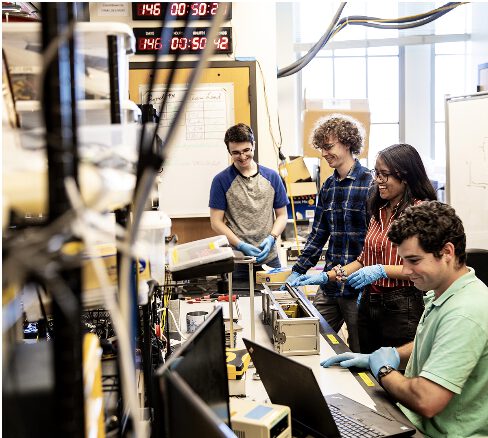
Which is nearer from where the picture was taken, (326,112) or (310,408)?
(310,408)

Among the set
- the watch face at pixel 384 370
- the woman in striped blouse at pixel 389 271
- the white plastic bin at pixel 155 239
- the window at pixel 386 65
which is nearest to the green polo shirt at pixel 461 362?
the watch face at pixel 384 370

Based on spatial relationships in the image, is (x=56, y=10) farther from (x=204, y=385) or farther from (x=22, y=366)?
(x=204, y=385)

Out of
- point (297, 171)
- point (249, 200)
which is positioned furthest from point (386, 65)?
point (249, 200)

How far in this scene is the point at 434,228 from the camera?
1.73 meters

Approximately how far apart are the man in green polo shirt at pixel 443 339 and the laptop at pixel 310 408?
0.12 meters

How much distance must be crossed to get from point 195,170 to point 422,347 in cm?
281

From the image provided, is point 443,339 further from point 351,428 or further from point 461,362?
point 351,428

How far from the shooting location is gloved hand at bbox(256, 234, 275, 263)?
322cm

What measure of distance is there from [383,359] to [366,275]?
0.65m

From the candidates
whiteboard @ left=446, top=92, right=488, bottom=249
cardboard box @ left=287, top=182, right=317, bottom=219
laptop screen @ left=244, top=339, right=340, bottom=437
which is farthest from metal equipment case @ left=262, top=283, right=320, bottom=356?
cardboard box @ left=287, top=182, right=317, bottom=219

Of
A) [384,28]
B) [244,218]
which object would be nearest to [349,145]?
[244,218]

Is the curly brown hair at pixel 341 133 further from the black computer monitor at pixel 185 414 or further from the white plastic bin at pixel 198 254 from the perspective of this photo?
the black computer monitor at pixel 185 414

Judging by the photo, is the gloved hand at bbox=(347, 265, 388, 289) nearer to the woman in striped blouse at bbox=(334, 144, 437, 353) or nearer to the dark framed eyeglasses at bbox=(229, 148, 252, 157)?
the woman in striped blouse at bbox=(334, 144, 437, 353)

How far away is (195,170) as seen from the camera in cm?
434
